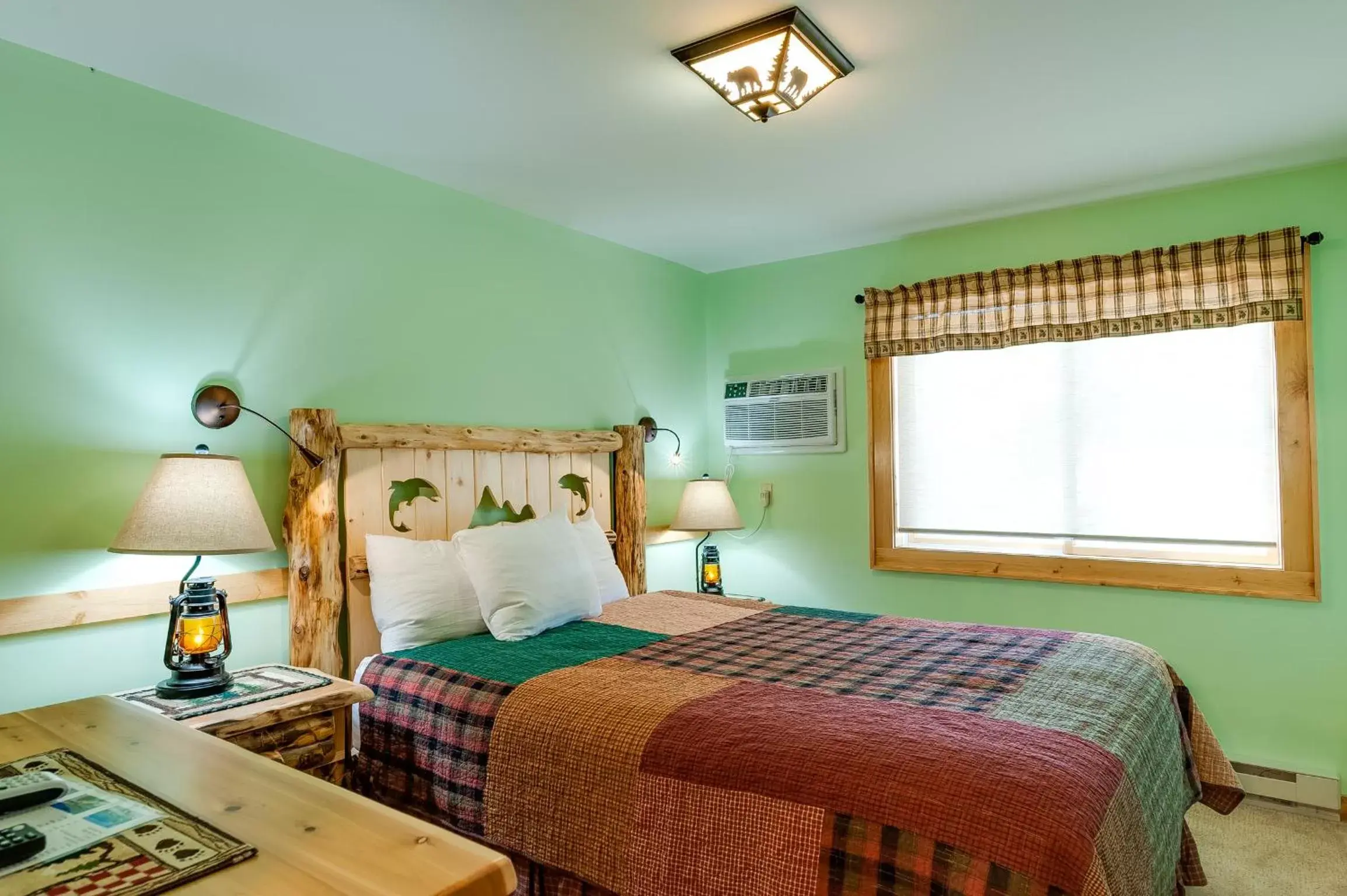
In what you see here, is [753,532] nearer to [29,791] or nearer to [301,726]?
[301,726]

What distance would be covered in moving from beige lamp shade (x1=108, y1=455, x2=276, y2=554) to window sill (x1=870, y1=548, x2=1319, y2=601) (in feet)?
9.20

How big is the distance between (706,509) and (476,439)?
49.8 inches

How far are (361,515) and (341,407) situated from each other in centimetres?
38

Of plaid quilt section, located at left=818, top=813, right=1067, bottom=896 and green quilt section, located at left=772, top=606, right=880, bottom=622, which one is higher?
green quilt section, located at left=772, top=606, right=880, bottom=622

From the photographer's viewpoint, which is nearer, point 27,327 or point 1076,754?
point 1076,754

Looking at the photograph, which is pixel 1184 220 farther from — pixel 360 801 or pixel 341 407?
pixel 360 801

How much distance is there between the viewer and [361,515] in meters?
2.73

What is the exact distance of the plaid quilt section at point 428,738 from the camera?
1999 millimetres

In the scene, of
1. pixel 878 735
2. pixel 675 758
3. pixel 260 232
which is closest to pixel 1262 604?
pixel 878 735

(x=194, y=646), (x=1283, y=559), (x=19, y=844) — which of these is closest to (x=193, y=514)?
(x=194, y=646)

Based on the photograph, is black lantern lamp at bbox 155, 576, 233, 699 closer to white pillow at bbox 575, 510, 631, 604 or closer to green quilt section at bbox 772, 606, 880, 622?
white pillow at bbox 575, 510, 631, 604

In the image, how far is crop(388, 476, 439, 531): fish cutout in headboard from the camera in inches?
111

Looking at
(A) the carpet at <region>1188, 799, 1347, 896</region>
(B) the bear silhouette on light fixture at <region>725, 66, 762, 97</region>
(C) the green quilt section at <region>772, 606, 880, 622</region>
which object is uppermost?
(B) the bear silhouette on light fixture at <region>725, 66, 762, 97</region>

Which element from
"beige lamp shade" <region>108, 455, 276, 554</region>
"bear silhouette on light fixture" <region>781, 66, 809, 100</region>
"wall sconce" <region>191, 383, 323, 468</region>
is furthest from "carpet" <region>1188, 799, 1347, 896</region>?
"wall sconce" <region>191, 383, 323, 468</region>
